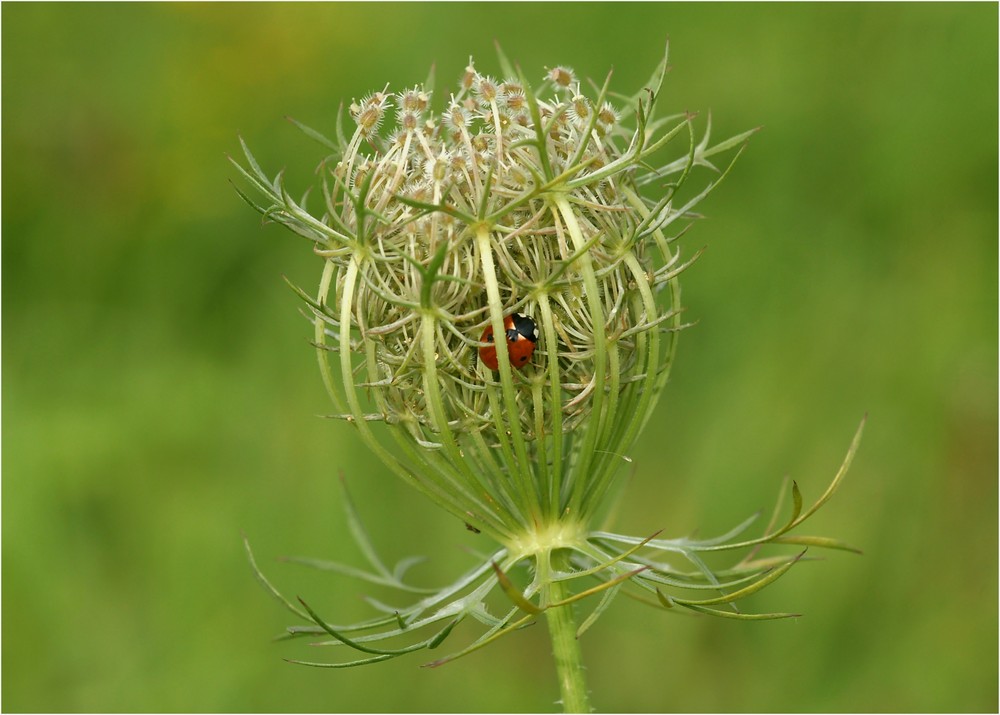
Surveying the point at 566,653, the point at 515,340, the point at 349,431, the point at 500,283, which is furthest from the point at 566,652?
the point at 349,431

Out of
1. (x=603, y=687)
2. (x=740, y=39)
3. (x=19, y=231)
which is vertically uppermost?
(x=740, y=39)

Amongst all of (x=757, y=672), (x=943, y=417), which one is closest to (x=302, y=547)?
(x=757, y=672)

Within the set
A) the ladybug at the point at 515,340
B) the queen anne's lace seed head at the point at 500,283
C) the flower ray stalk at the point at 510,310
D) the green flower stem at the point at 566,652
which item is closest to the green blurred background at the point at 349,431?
the green flower stem at the point at 566,652

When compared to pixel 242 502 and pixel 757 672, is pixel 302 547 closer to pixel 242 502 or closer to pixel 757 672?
pixel 242 502

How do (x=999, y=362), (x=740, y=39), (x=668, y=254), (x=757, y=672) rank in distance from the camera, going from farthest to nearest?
(x=740, y=39) < (x=999, y=362) < (x=757, y=672) < (x=668, y=254)

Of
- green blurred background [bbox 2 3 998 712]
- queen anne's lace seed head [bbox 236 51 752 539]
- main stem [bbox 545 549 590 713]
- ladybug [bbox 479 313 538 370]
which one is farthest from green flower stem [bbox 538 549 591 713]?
green blurred background [bbox 2 3 998 712]

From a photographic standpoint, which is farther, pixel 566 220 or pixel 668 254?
pixel 668 254

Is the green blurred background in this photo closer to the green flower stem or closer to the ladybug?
the green flower stem
